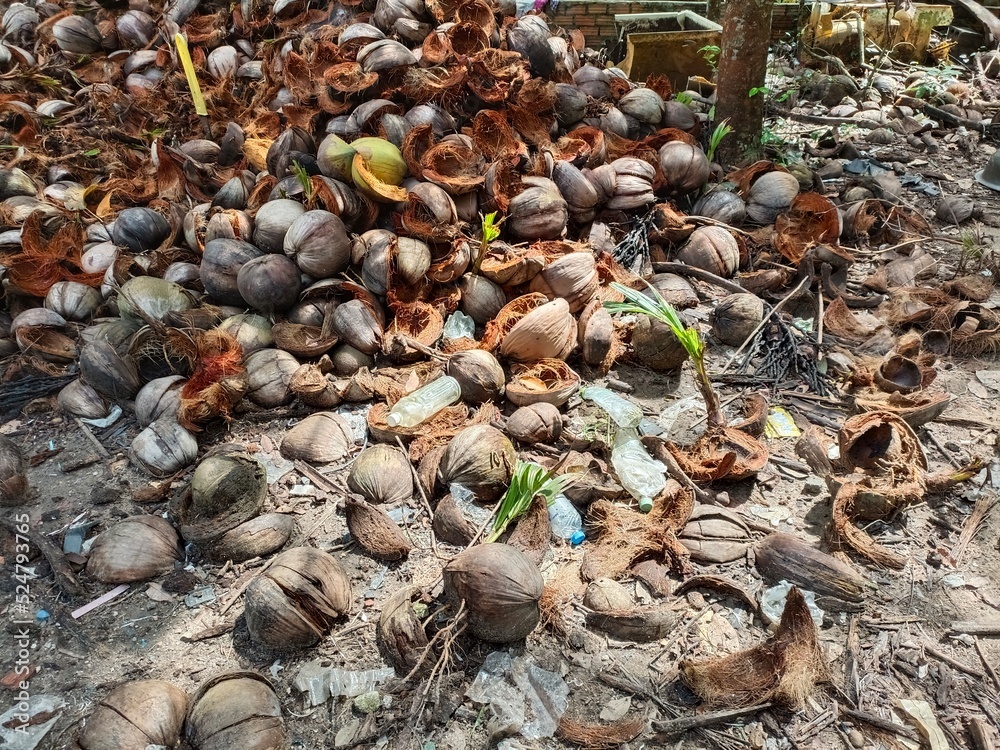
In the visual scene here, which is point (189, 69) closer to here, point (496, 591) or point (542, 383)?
point (542, 383)

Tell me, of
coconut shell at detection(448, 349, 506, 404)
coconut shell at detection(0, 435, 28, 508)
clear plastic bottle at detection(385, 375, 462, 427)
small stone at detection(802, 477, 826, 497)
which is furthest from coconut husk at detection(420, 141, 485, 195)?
coconut shell at detection(0, 435, 28, 508)

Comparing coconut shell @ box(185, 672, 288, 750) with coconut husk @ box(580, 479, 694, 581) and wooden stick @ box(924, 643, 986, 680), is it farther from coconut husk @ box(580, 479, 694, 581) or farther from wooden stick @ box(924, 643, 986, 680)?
wooden stick @ box(924, 643, 986, 680)

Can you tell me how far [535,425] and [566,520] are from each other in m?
0.59

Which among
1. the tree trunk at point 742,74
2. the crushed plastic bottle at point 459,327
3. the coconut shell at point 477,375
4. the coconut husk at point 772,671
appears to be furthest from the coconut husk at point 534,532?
the tree trunk at point 742,74

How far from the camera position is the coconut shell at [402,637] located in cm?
242

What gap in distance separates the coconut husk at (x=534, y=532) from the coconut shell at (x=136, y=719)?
142 centimetres

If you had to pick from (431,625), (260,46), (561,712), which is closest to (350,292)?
(431,625)

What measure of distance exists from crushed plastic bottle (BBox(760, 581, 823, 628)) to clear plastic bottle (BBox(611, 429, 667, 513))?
614 mm

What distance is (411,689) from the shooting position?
7.81 ft

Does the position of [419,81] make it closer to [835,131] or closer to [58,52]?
[58,52]

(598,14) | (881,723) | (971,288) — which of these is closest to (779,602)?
(881,723)

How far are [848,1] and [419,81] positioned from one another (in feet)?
28.5

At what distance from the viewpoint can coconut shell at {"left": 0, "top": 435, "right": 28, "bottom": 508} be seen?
3.29 meters

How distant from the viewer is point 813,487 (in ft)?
10.5
